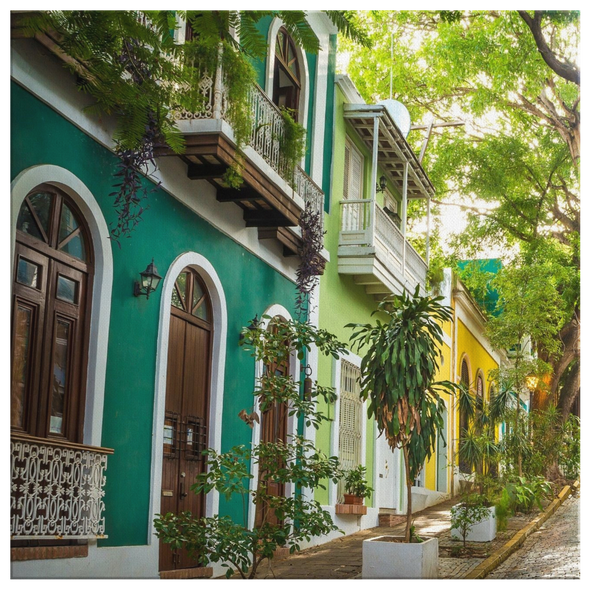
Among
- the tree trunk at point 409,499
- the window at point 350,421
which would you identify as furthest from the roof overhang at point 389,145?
the tree trunk at point 409,499

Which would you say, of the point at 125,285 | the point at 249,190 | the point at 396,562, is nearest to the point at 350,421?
the point at 249,190

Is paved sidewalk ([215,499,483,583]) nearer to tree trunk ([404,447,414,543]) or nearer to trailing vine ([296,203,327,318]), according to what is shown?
tree trunk ([404,447,414,543])

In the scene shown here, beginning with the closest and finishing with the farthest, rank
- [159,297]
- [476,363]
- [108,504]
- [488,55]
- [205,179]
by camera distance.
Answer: [108,504]
[159,297]
[205,179]
[488,55]
[476,363]

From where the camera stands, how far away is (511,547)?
12391 millimetres

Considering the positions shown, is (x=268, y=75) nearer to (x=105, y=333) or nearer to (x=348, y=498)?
(x=105, y=333)

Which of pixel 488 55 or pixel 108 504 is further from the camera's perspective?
pixel 488 55

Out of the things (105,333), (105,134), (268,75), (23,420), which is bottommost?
(23,420)

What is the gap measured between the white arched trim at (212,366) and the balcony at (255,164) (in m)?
0.98

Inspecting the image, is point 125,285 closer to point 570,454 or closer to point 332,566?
point 332,566

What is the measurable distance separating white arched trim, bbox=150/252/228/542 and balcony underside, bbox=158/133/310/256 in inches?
36.7

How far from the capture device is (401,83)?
888 inches

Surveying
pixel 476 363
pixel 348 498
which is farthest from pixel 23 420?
pixel 476 363

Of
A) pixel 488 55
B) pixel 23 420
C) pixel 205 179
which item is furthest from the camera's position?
pixel 488 55

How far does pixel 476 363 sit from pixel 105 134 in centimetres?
2136
